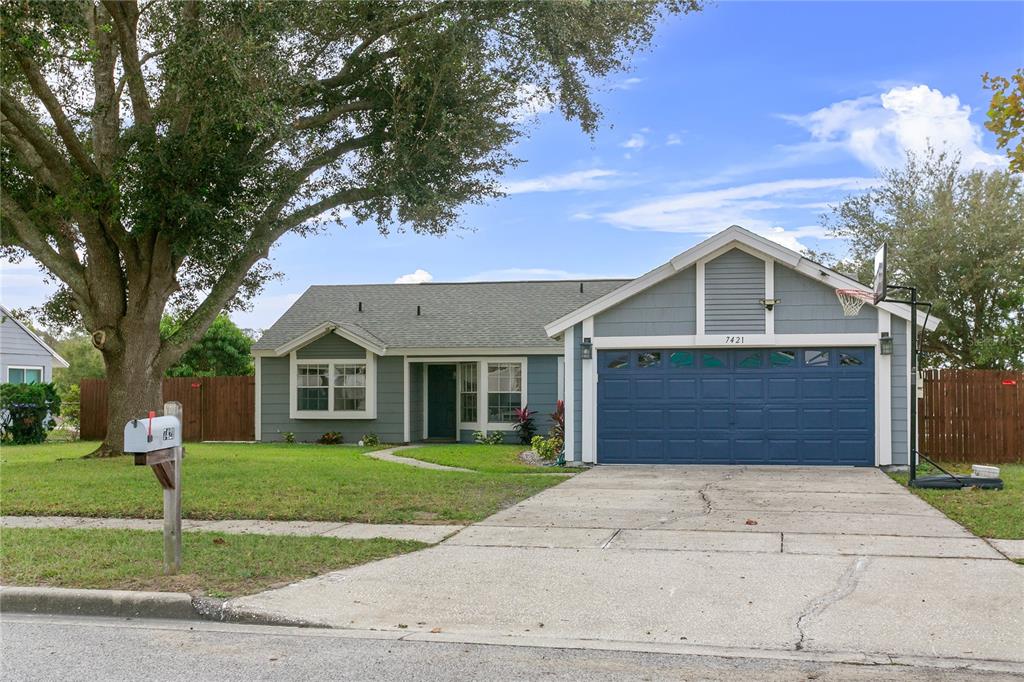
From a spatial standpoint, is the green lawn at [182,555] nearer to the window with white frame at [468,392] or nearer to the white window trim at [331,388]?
the white window trim at [331,388]

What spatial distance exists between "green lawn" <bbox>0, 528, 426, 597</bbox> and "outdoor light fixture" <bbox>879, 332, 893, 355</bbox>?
10.6 meters

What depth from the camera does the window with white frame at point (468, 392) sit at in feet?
78.8

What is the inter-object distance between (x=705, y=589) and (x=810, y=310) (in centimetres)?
1051

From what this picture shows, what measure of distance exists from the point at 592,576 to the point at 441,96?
37.3 feet

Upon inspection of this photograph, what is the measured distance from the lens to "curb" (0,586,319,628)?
6531mm

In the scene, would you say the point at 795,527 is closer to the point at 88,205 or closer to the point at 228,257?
the point at 228,257

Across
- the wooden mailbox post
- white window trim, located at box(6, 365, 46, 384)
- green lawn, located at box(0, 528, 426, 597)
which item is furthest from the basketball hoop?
white window trim, located at box(6, 365, 46, 384)

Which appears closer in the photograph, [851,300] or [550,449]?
[851,300]

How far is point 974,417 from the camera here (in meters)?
17.8

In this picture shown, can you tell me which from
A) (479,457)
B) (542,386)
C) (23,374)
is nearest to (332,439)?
(542,386)

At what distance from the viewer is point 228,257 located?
57.2ft

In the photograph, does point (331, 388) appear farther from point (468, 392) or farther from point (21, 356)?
point (21, 356)

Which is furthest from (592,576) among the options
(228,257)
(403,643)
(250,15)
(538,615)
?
(228,257)

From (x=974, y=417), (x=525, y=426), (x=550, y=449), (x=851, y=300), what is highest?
(x=851, y=300)
